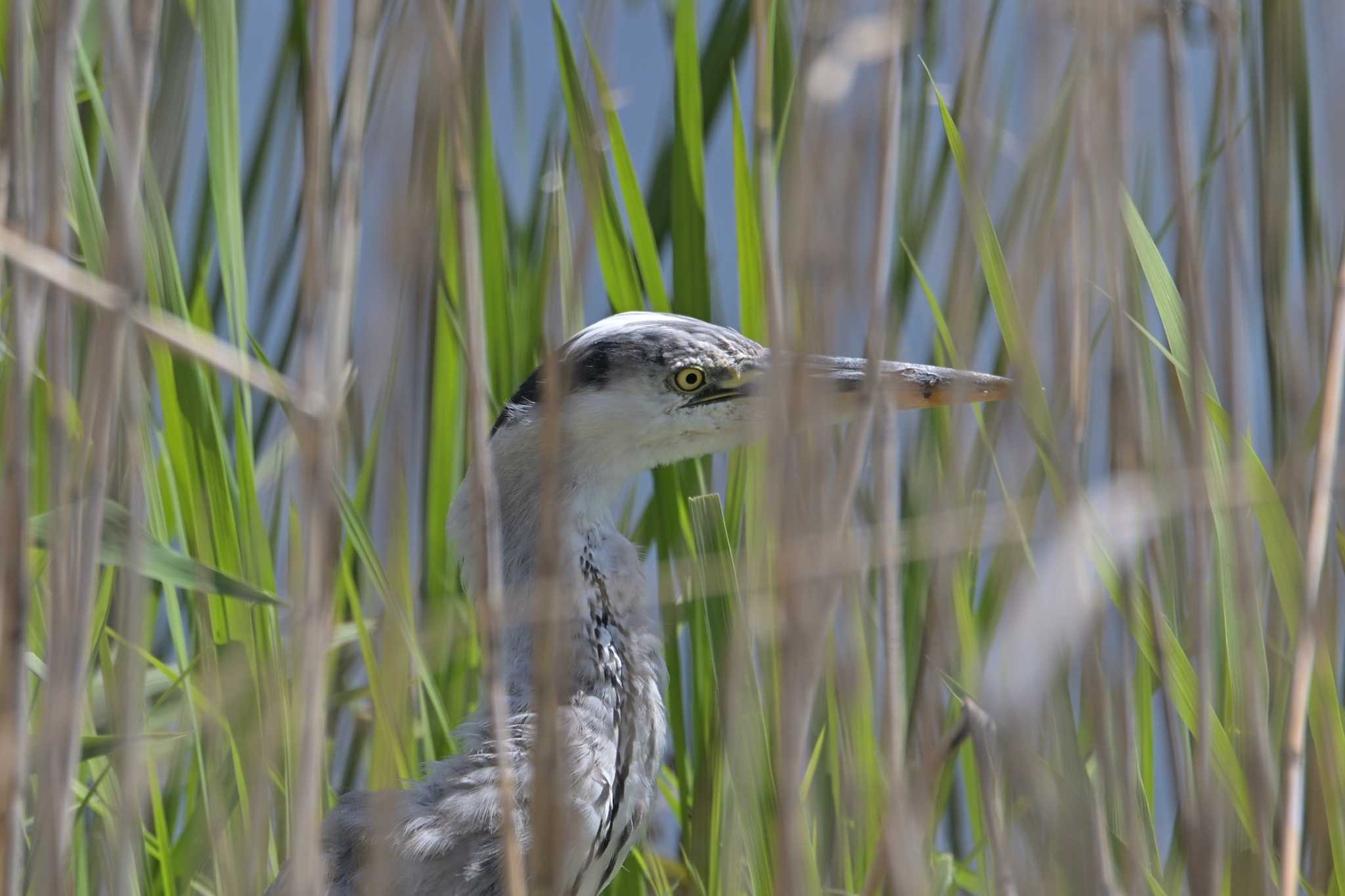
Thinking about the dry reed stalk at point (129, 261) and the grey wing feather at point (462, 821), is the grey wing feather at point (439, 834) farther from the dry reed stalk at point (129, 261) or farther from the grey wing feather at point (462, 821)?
the dry reed stalk at point (129, 261)

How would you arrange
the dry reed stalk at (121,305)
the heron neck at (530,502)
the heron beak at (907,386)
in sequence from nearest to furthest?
the dry reed stalk at (121,305) → the heron beak at (907,386) → the heron neck at (530,502)

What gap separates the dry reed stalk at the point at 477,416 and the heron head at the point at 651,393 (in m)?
0.59

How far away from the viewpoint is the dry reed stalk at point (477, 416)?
804 millimetres

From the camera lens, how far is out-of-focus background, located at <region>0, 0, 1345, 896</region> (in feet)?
2.74

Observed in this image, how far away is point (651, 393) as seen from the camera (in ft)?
4.87

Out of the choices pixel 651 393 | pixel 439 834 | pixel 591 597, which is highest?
pixel 651 393

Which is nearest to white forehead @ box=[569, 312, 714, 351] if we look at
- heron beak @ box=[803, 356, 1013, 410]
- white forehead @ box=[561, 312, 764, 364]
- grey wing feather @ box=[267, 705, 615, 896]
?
white forehead @ box=[561, 312, 764, 364]

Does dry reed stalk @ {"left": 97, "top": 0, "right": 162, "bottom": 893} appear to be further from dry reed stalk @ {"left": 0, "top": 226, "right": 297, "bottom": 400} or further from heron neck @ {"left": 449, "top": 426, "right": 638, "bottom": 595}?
heron neck @ {"left": 449, "top": 426, "right": 638, "bottom": 595}

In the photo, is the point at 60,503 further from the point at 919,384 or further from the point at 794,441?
the point at 919,384

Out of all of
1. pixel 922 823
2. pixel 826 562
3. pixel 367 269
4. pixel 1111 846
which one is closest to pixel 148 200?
pixel 367 269

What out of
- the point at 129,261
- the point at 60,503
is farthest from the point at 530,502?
the point at 129,261

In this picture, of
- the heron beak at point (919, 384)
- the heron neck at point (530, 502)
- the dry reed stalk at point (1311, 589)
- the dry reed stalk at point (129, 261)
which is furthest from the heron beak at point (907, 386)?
the dry reed stalk at point (129, 261)

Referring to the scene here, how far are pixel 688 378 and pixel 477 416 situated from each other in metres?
0.67

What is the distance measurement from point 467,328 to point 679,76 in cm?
67
